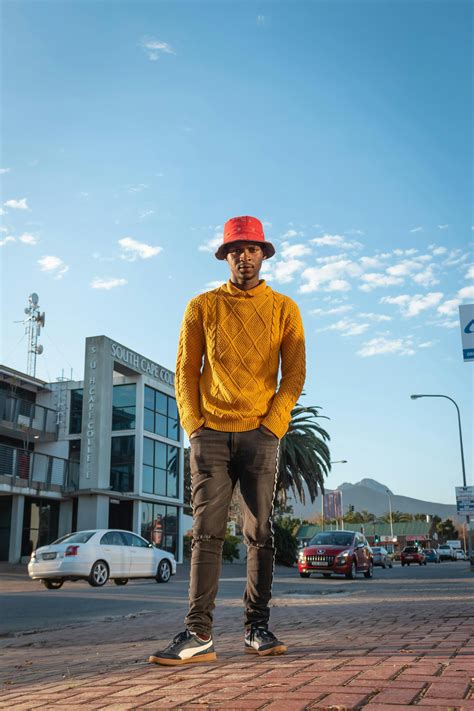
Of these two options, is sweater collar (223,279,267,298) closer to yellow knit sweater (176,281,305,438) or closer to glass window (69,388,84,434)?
yellow knit sweater (176,281,305,438)

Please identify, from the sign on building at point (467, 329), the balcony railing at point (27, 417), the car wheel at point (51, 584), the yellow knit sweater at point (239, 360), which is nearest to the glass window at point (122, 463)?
the balcony railing at point (27, 417)

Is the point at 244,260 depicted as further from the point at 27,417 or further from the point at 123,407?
the point at 123,407

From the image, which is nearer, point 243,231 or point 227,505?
point 227,505

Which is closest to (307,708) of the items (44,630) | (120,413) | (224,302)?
(224,302)

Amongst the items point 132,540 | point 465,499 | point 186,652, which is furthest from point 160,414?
point 186,652

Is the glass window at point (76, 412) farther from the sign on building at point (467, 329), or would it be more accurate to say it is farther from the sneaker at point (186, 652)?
the sneaker at point (186, 652)

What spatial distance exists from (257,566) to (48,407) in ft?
107

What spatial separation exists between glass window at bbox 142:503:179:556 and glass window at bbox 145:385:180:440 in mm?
3754

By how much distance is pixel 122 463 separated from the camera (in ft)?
111

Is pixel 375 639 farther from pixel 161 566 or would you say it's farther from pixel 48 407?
pixel 48 407

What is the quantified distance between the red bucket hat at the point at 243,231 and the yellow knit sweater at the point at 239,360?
0.25 metres

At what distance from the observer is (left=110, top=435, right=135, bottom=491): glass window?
109 ft

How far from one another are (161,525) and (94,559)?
2055cm

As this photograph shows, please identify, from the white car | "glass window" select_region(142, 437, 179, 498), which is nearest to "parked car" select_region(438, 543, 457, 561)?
"glass window" select_region(142, 437, 179, 498)
